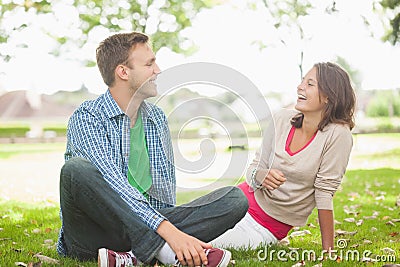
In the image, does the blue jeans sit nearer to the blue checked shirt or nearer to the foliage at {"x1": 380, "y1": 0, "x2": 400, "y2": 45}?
the blue checked shirt

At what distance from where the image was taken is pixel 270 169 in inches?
144

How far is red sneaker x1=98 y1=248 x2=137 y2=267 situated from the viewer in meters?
3.05

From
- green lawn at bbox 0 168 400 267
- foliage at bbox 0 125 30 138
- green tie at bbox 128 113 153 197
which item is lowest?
foliage at bbox 0 125 30 138

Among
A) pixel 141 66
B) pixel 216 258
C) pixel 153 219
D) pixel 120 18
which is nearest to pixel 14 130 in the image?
pixel 120 18

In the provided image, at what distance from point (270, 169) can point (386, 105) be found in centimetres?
2847

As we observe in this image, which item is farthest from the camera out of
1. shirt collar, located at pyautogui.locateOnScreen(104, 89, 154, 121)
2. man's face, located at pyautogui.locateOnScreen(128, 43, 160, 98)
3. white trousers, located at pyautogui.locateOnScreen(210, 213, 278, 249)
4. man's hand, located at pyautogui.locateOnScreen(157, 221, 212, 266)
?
white trousers, located at pyautogui.locateOnScreen(210, 213, 278, 249)

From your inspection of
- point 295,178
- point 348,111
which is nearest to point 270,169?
point 295,178

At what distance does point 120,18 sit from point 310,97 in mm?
12123

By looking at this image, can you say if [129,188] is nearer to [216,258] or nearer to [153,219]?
[153,219]

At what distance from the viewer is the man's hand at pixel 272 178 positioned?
11.8ft

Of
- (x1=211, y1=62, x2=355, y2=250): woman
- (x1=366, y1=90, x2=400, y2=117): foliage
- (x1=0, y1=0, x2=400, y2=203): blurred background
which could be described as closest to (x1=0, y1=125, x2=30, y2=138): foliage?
(x1=0, y1=0, x2=400, y2=203): blurred background

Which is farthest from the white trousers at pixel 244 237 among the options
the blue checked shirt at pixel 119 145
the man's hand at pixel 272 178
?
the blue checked shirt at pixel 119 145

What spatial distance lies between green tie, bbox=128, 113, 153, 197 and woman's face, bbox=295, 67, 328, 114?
42.3 inches

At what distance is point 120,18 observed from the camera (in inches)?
595
